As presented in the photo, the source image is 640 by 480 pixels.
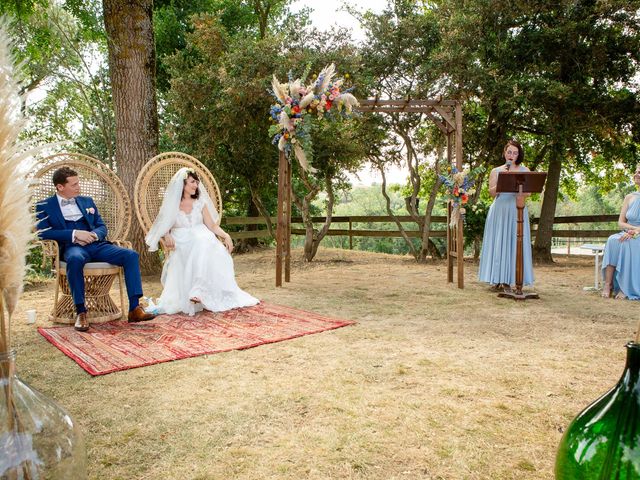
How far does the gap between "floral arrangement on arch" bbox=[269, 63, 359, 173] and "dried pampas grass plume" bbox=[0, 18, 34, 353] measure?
5.32 m

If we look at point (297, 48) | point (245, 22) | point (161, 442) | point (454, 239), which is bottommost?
point (161, 442)

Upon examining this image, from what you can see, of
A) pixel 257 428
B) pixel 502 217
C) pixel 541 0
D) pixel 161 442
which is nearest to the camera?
pixel 161 442

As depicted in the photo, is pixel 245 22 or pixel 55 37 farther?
pixel 245 22

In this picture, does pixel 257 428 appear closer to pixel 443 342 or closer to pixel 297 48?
pixel 443 342

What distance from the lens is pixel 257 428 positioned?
2137mm

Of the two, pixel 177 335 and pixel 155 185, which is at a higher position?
pixel 155 185

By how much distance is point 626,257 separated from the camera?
5.57m

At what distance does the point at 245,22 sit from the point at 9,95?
38.3ft

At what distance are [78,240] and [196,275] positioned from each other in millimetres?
1115

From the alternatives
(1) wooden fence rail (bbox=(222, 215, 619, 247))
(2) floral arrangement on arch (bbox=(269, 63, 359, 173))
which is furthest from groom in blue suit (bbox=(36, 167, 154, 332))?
(1) wooden fence rail (bbox=(222, 215, 619, 247))

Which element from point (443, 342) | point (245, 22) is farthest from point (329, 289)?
point (245, 22)

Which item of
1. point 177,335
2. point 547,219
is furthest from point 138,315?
point 547,219

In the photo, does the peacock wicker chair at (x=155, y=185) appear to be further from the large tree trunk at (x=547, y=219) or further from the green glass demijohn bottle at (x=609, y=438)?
the large tree trunk at (x=547, y=219)

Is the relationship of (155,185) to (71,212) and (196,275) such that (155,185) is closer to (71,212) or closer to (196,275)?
(71,212)
